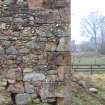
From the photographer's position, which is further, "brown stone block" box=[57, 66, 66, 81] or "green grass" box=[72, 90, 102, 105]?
"green grass" box=[72, 90, 102, 105]

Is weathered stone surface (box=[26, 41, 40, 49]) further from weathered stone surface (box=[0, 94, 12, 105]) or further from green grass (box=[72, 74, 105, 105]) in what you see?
green grass (box=[72, 74, 105, 105])

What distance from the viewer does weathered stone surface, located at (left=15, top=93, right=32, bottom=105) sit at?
24.5ft

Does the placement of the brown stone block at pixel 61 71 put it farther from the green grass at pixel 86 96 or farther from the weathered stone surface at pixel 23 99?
the green grass at pixel 86 96

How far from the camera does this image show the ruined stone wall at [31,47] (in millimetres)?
7426

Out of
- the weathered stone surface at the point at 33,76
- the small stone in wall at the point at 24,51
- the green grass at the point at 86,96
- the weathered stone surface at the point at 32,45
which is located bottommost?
the green grass at the point at 86,96

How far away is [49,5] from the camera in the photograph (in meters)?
7.45

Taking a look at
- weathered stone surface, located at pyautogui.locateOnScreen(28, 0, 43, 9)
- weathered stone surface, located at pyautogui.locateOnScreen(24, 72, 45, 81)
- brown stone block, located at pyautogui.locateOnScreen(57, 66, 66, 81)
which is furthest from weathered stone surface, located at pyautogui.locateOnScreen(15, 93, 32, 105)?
weathered stone surface, located at pyautogui.locateOnScreen(28, 0, 43, 9)

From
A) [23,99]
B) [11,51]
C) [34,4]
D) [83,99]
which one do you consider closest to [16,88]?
[23,99]

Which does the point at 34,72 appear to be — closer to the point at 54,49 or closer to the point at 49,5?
the point at 54,49

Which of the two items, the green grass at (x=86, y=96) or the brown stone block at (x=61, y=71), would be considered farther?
the green grass at (x=86, y=96)

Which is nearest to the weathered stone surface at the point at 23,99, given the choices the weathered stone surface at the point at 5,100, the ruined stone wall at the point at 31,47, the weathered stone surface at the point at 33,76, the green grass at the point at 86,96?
the ruined stone wall at the point at 31,47

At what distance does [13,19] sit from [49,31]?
0.75 metres

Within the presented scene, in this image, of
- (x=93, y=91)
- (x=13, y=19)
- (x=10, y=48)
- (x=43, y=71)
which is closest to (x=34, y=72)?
(x=43, y=71)

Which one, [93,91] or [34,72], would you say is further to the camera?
[93,91]
